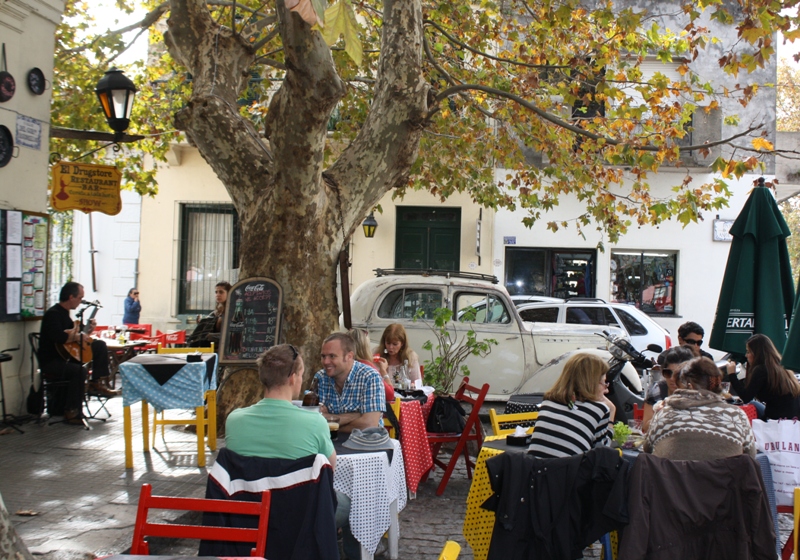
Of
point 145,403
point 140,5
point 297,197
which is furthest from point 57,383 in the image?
point 140,5

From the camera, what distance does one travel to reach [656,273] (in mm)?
18234

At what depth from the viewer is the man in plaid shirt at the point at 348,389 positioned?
529cm

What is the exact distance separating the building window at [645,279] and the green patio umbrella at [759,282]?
11059 millimetres

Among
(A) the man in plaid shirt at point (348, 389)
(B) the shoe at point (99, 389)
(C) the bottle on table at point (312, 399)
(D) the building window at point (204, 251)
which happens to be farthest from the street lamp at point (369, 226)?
(A) the man in plaid shirt at point (348, 389)

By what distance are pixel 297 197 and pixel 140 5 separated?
8404mm

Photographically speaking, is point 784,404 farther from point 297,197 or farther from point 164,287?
point 164,287

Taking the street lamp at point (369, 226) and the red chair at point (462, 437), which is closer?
the red chair at point (462, 437)

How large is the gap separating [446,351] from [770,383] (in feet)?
13.8

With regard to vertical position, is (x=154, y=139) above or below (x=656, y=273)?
above

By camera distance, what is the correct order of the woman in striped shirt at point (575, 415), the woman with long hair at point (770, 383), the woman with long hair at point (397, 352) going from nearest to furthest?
the woman in striped shirt at point (575, 415) < the woman with long hair at point (770, 383) < the woman with long hair at point (397, 352)

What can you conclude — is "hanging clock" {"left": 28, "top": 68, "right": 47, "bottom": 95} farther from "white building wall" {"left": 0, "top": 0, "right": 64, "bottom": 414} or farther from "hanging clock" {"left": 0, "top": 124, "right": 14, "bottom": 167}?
"hanging clock" {"left": 0, "top": 124, "right": 14, "bottom": 167}

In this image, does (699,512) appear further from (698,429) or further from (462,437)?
(462,437)

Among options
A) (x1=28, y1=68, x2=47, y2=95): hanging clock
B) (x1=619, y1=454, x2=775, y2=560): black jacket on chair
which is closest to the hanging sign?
(x1=28, y1=68, x2=47, y2=95): hanging clock

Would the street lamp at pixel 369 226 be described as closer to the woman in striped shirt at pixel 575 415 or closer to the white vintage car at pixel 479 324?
the white vintage car at pixel 479 324
